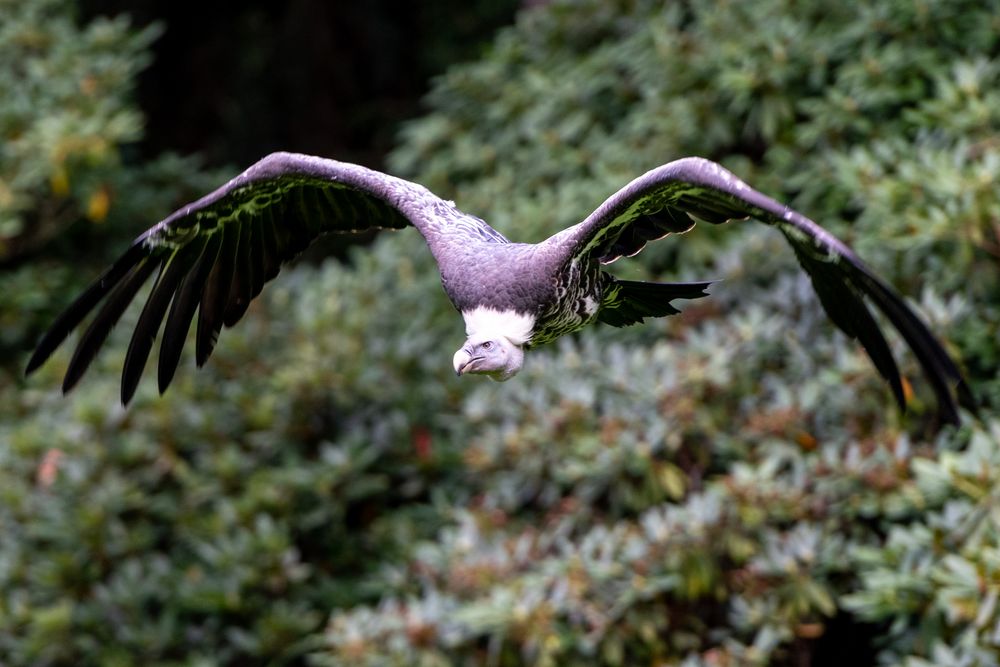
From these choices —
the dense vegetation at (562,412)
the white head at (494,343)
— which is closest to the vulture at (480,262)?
the white head at (494,343)

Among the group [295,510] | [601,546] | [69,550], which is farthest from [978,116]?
[69,550]

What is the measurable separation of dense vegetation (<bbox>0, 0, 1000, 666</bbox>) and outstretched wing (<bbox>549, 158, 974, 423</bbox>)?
1.16 meters

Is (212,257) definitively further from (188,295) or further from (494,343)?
(494,343)

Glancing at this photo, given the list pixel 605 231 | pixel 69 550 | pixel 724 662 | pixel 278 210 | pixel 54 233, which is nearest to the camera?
pixel 605 231

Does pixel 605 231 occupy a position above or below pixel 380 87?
below

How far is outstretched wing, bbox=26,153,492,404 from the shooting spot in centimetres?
432

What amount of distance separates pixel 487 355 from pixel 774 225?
0.73 metres

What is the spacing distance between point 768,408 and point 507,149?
2.51 m

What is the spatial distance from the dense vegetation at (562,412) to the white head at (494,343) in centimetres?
166

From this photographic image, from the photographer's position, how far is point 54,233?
726 cm

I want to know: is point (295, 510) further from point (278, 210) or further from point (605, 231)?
point (605, 231)

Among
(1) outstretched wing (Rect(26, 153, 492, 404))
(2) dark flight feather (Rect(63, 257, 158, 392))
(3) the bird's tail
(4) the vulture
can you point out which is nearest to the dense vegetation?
(4) the vulture

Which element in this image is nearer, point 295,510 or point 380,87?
point 295,510

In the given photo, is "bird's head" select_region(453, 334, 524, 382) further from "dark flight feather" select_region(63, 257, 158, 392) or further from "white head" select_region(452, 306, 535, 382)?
"dark flight feather" select_region(63, 257, 158, 392)
